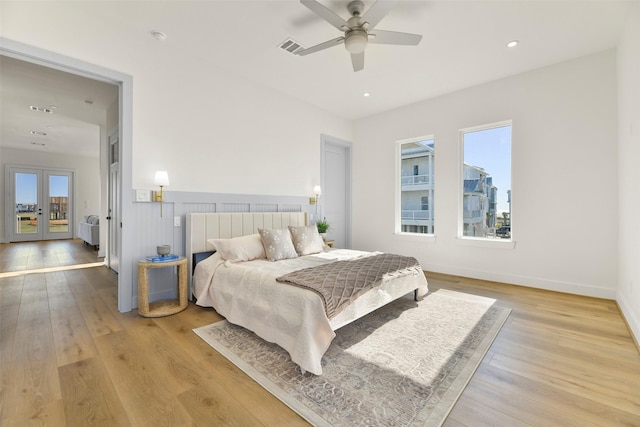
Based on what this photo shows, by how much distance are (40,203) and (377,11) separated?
11546 mm

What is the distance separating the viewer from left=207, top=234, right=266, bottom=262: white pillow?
10.7 ft

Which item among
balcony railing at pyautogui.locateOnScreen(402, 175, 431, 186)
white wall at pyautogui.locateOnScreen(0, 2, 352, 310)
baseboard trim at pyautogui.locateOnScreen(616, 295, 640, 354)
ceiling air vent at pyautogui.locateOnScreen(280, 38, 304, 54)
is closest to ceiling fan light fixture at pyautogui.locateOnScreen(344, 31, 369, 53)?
ceiling air vent at pyautogui.locateOnScreen(280, 38, 304, 54)

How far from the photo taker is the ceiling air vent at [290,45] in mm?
3283

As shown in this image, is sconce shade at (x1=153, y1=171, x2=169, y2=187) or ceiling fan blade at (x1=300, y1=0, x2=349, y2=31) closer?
ceiling fan blade at (x1=300, y1=0, x2=349, y2=31)

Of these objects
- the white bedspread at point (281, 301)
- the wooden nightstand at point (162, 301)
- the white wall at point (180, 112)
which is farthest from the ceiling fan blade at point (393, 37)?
the wooden nightstand at point (162, 301)

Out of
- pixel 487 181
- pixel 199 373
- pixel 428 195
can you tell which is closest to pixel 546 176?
pixel 487 181

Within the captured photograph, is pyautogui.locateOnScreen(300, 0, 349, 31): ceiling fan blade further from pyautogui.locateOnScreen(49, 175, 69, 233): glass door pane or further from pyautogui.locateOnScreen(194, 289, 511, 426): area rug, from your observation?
pyautogui.locateOnScreen(49, 175, 69, 233): glass door pane

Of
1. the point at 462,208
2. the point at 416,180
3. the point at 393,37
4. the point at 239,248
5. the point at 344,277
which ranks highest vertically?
the point at 393,37

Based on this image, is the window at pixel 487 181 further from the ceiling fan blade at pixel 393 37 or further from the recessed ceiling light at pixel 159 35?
the recessed ceiling light at pixel 159 35

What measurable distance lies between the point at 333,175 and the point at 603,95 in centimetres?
414

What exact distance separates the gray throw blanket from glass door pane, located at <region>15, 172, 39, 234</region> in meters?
10.8

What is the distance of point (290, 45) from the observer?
3.36 meters

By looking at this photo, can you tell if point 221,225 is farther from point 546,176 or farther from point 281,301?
point 546,176

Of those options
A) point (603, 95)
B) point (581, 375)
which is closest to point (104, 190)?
point (581, 375)
